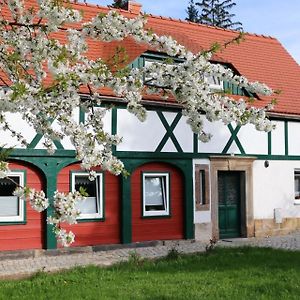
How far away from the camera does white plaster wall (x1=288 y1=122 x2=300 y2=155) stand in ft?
59.4

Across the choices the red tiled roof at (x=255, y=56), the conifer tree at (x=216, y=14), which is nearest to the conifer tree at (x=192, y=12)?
the conifer tree at (x=216, y=14)

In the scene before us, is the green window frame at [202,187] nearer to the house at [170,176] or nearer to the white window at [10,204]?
the house at [170,176]

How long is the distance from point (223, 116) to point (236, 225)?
34.6 ft

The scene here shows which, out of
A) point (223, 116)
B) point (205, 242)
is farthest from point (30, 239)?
point (223, 116)

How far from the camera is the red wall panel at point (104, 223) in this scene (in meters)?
13.9

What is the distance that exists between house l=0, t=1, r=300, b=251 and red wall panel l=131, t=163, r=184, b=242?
1.0 inches

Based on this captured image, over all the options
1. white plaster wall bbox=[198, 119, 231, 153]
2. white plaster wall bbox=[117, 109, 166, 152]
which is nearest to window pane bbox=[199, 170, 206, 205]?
white plaster wall bbox=[198, 119, 231, 153]

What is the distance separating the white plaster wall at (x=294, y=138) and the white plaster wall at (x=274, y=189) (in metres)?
0.36

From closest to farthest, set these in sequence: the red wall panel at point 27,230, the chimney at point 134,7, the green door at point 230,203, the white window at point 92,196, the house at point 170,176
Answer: the red wall panel at point 27,230, the house at point 170,176, the white window at point 92,196, the green door at point 230,203, the chimney at point 134,7

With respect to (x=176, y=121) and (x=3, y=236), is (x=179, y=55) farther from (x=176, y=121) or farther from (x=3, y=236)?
(x=176, y=121)

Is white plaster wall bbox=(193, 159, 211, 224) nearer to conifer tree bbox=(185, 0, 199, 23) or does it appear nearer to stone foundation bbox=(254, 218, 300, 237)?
stone foundation bbox=(254, 218, 300, 237)

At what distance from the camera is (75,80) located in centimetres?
563

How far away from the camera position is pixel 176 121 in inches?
611

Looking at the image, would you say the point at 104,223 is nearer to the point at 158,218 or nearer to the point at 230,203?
the point at 158,218
